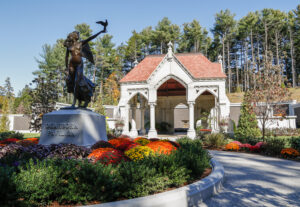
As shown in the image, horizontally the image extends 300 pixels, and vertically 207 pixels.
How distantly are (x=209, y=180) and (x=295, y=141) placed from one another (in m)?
8.49

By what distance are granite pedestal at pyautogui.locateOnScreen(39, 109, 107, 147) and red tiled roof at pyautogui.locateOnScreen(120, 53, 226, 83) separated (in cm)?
1331

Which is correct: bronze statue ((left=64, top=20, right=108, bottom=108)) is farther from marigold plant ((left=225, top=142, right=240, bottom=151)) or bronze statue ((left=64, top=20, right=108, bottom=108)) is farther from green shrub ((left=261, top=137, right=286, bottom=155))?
green shrub ((left=261, top=137, right=286, bottom=155))

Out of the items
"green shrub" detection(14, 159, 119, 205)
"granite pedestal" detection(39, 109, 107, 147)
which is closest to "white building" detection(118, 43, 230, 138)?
"granite pedestal" detection(39, 109, 107, 147)

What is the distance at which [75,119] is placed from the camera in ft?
23.5

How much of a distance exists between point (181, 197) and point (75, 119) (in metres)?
4.59

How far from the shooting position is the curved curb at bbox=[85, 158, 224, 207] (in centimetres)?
349

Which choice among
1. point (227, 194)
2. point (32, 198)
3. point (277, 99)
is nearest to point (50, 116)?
point (32, 198)

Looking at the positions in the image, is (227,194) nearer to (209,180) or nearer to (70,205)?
(209,180)

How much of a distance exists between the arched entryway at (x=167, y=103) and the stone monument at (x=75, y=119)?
1806 centimetres

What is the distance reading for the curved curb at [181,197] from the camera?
3.49 meters

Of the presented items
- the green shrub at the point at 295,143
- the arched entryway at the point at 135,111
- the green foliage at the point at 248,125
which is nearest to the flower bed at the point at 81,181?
the green shrub at the point at 295,143

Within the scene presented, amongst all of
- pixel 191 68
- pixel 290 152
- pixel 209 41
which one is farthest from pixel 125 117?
pixel 209 41

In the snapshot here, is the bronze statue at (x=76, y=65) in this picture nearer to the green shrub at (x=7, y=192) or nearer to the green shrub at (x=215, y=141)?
the green shrub at (x=7, y=192)

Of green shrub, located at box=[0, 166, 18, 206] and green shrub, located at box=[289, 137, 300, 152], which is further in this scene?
green shrub, located at box=[289, 137, 300, 152]
